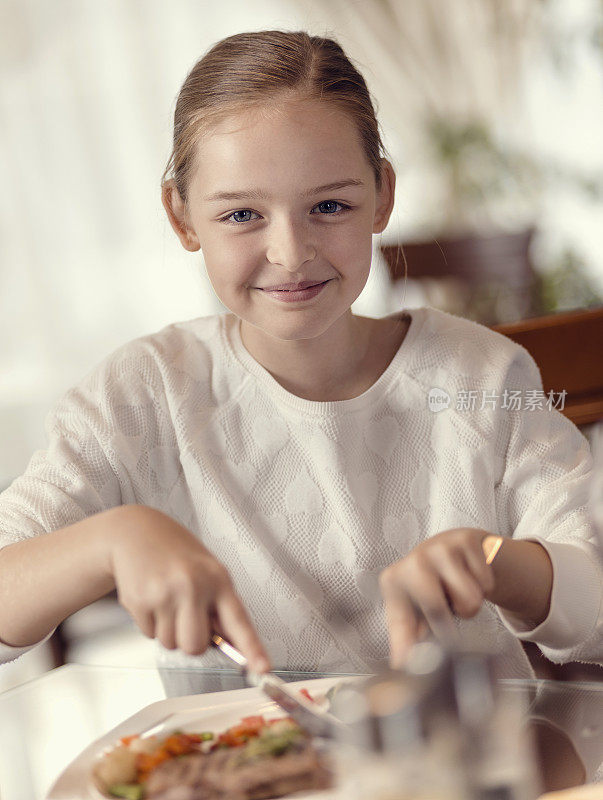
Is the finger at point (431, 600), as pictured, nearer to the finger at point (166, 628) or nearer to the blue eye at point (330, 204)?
the finger at point (166, 628)

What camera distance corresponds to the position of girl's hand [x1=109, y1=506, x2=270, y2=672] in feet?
1.71

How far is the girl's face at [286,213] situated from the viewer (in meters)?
0.78

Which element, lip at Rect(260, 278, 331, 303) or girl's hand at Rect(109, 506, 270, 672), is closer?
girl's hand at Rect(109, 506, 270, 672)

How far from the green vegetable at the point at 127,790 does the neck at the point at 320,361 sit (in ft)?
1.74

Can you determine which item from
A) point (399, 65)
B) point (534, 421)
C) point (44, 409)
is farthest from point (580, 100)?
point (534, 421)

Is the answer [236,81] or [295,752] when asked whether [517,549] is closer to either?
[295,752]

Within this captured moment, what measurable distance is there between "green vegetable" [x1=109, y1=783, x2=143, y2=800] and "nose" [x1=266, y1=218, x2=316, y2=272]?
449 mm

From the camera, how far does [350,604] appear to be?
2.91 ft

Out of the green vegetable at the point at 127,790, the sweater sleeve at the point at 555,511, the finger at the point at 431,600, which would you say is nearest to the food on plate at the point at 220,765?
the green vegetable at the point at 127,790

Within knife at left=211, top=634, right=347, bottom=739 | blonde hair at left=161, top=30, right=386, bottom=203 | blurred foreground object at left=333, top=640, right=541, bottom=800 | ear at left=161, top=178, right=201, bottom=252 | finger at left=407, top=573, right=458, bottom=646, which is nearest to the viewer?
blurred foreground object at left=333, top=640, right=541, bottom=800

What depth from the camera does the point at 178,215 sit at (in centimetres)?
96

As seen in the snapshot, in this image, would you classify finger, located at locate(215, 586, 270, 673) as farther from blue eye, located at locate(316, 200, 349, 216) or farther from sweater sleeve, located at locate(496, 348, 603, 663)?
blue eye, located at locate(316, 200, 349, 216)

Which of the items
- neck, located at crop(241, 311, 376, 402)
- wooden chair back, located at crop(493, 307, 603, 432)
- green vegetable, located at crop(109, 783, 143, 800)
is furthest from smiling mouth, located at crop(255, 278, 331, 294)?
wooden chair back, located at crop(493, 307, 603, 432)

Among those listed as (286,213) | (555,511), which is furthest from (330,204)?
(555,511)
